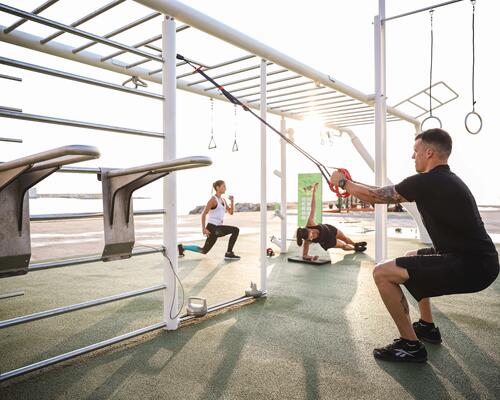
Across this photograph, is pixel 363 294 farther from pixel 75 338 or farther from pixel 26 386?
pixel 26 386

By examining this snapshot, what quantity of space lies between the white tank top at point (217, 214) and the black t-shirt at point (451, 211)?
4.73 metres

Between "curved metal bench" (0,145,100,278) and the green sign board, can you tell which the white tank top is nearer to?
the green sign board

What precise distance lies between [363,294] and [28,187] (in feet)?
11.4

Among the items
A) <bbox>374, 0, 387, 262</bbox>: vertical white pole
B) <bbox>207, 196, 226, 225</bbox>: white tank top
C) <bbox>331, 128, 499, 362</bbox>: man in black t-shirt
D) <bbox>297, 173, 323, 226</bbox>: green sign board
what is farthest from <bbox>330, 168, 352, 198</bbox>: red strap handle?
<bbox>297, 173, 323, 226</bbox>: green sign board

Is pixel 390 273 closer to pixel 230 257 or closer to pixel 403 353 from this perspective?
pixel 403 353

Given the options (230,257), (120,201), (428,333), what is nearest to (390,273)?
(428,333)

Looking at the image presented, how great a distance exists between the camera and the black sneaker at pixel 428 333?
2865 mm

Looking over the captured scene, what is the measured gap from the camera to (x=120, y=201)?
94.3 inches

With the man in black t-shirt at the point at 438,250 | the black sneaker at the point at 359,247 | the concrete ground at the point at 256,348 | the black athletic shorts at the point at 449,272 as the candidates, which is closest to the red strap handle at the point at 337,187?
the man in black t-shirt at the point at 438,250

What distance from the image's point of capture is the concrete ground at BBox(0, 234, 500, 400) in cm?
216

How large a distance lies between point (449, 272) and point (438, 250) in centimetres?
22

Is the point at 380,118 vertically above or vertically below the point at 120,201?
above

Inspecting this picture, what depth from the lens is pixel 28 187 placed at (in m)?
1.93

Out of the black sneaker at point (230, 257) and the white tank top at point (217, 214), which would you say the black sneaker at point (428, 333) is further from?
the white tank top at point (217, 214)
